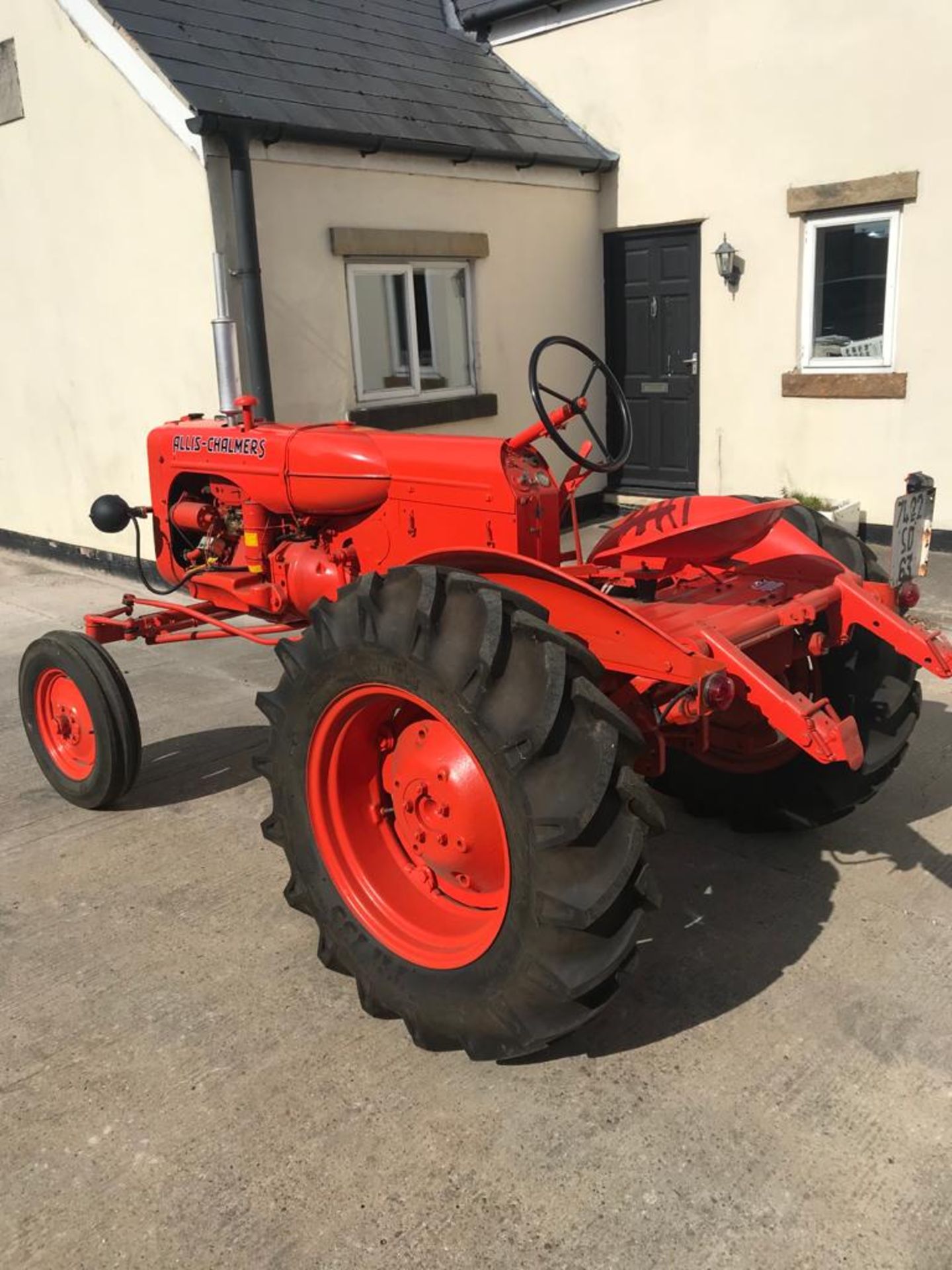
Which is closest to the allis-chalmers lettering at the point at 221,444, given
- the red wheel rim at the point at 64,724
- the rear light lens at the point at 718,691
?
the red wheel rim at the point at 64,724

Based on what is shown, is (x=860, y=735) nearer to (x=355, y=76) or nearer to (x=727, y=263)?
(x=727, y=263)

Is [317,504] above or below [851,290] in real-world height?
below

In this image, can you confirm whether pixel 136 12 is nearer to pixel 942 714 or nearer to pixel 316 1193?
pixel 942 714

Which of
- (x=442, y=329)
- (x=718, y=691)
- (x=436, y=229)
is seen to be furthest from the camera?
(x=442, y=329)

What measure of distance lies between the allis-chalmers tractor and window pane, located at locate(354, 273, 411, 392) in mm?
3429

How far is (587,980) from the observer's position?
216 cm

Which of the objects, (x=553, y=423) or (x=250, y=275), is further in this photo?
(x=250, y=275)

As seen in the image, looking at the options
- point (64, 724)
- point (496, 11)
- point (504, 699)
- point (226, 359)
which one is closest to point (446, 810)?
point (504, 699)

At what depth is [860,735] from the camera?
3.11 meters

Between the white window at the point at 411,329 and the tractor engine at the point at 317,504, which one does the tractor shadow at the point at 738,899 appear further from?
the white window at the point at 411,329

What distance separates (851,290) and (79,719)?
6.14 m

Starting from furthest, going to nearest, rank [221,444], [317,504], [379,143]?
[379,143], [221,444], [317,504]

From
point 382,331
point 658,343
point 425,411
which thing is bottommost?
point 425,411

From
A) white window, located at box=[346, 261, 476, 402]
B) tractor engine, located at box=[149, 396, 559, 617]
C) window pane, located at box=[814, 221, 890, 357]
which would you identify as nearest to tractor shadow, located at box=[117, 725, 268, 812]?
tractor engine, located at box=[149, 396, 559, 617]
